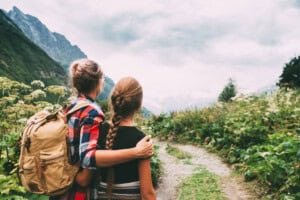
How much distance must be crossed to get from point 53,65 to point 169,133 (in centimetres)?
17142

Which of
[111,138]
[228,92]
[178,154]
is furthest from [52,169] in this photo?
[228,92]

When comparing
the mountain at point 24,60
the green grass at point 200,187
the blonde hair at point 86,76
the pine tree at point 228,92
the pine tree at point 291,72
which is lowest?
the green grass at point 200,187

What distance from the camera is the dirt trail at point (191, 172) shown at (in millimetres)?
7223

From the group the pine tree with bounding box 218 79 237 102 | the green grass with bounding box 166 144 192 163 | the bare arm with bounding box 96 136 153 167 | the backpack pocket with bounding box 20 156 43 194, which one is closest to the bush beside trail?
the green grass with bounding box 166 144 192 163

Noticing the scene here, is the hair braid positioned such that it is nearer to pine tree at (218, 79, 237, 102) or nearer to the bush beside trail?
the bush beside trail

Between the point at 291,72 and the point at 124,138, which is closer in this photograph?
the point at 124,138

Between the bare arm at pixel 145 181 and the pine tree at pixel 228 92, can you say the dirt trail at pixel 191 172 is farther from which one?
the pine tree at pixel 228 92

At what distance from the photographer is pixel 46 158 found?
2715 mm

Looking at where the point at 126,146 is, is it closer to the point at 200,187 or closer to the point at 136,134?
the point at 136,134

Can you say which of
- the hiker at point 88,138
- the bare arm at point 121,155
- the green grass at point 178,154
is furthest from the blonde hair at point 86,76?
the green grass at point 178,154

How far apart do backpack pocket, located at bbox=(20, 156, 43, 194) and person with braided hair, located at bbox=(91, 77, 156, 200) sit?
0.48 m

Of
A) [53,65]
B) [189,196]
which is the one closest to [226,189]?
[189,196]

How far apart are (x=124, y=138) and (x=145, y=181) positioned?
342 mm

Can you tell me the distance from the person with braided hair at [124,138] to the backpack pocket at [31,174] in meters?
0.48
